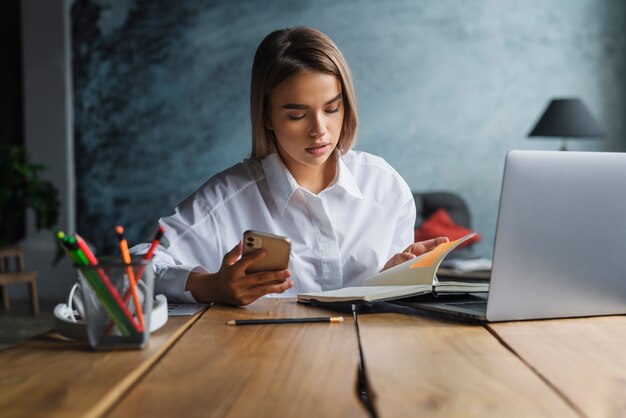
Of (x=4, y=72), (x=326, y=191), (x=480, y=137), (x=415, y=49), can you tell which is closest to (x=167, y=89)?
(x=4, y=72)

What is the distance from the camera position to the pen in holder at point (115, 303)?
3.10 feet

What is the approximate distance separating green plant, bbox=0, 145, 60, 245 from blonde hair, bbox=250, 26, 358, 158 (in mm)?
3689

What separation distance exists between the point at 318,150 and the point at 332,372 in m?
0.81

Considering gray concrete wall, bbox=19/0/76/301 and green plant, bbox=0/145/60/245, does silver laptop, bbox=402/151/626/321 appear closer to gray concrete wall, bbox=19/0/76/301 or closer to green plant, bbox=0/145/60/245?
green plant, bbox=0/145/60/245

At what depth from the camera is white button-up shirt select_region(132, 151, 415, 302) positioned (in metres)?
1.66

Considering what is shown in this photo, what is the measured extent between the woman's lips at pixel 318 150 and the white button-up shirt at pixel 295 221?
0.11 meters

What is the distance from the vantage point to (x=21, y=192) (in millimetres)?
5086

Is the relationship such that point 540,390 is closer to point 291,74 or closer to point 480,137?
point 291,74

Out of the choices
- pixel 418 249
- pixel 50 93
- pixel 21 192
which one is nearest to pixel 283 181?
pixel 418 249

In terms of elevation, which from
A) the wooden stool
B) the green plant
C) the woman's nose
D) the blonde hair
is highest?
the blonde hair

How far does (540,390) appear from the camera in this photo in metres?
0.79

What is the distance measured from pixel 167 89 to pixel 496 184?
2.42m

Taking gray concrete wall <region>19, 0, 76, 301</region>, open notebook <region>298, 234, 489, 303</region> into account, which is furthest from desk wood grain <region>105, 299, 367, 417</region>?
gray concrete wall <region>19, 0, 76, 301</region>

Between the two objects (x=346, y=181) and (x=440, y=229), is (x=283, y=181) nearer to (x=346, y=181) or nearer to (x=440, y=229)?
(x=346, y=181)
